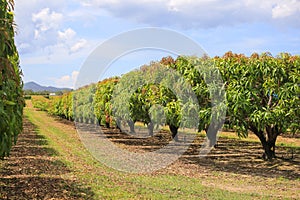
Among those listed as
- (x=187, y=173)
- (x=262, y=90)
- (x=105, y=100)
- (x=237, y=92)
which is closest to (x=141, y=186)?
(x=187, y=173)

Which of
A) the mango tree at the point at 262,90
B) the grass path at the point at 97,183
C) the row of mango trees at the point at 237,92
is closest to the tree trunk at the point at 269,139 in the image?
the row of mango trees at the point at 237,92

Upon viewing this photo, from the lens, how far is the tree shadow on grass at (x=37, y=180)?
8.80m

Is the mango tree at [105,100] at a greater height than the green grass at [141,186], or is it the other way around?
the mango tree at [105,100]

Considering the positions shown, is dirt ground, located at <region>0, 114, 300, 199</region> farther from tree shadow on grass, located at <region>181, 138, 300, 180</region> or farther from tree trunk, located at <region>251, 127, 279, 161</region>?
tree trunk, located at <region>251, 127, 279, 161</region>

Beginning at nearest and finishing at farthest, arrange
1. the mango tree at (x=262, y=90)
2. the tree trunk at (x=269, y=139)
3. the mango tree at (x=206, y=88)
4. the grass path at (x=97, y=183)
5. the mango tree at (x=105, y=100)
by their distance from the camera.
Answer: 1. the grass path at (x=97, y=183)
2. the mango tree at (x=262, y=90)
3. the mango tree at (x=206, y=88)
4. the tree trunk at (x=269, y=139)
5. the mango tree at (x=105, y=100)

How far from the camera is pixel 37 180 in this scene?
34.0 ft

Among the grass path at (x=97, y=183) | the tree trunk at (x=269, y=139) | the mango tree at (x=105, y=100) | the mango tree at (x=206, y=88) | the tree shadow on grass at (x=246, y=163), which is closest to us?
the grass path at (x=97, y=183)

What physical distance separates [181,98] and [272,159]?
18.3 ft

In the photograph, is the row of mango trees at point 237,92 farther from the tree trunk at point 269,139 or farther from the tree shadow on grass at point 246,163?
the tree shadow on grass at point 246,163

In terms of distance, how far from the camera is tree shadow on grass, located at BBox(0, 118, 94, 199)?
880 cm

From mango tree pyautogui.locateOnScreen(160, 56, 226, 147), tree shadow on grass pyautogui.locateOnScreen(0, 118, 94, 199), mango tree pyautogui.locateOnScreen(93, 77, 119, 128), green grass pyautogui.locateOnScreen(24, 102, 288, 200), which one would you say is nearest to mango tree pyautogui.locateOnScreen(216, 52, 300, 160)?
mango tree pyautogui.locateOnScreen(160, 56, 226, 147)

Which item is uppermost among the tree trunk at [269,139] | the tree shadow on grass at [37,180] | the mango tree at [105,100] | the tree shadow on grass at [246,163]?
the mango tree at [105,100]

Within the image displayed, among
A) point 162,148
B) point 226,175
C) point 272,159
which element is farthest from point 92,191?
point 162,148

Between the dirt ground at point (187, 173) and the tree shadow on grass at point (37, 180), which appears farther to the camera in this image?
the dirt ground at point (187, 173)
